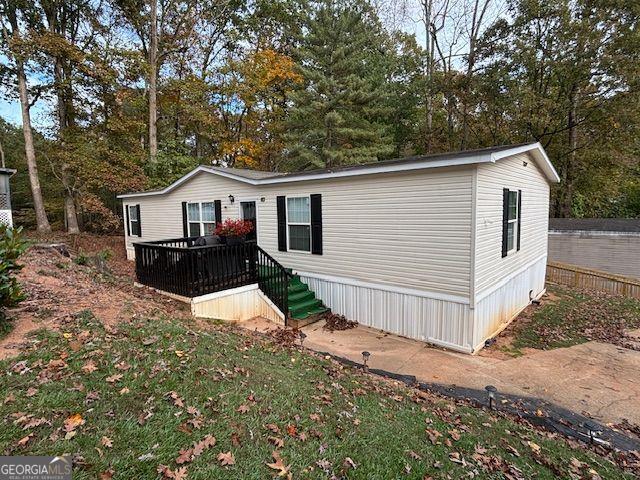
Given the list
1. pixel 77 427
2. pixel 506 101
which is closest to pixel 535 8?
pixel 506 101

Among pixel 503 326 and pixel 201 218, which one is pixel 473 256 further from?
pixel 201 218

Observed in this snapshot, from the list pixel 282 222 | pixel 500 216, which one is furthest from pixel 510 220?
pixel 282 222

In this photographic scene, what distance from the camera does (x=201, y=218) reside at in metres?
11.2

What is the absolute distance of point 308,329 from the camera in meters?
7.55

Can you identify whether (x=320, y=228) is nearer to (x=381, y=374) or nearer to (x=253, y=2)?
(x=381, y=374)

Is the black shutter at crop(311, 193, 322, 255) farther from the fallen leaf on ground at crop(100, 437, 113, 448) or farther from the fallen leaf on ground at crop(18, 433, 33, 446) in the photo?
the fallen leaf on ground at crop(18, 433, 33, 446)

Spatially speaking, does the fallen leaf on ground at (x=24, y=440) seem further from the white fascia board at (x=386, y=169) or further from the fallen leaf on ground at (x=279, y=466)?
the white fascia board at (x=386, y=169)

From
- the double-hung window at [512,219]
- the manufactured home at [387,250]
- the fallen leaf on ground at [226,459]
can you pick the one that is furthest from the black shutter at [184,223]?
the fallen leaf on ground at [226,459]

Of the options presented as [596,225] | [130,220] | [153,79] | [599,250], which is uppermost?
[153,79]

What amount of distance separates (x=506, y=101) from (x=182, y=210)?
1772cm

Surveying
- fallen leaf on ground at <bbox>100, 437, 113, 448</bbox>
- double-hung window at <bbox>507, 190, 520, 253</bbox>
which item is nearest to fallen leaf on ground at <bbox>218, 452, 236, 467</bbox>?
fallen leaf on ground at <bbox>100, 437, 113, 448</bbox>

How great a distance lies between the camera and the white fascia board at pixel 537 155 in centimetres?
597

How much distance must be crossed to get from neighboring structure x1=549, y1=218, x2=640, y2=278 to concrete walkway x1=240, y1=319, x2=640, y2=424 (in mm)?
9970

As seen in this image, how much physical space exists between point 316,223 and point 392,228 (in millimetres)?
2084
